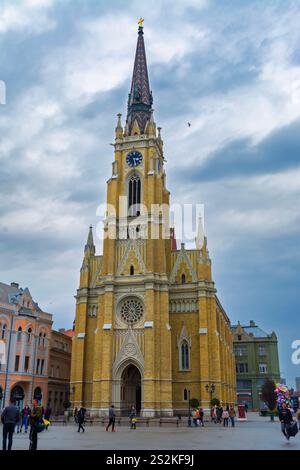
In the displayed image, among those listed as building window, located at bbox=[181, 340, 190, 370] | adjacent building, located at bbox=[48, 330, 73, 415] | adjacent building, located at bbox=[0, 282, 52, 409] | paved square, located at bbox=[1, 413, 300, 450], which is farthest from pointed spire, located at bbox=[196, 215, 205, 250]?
paved square, located at bbox=[1, 413, 300, 450]

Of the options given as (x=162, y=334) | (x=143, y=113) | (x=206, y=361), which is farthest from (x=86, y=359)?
(x=143, y=113)

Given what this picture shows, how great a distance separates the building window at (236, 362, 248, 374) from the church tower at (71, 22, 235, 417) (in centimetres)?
3704

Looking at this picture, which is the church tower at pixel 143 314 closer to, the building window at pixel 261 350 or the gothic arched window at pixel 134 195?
the gothic arched window at pixel 134 195

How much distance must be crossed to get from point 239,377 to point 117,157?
59290 mm

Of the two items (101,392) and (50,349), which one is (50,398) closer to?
(50,349)

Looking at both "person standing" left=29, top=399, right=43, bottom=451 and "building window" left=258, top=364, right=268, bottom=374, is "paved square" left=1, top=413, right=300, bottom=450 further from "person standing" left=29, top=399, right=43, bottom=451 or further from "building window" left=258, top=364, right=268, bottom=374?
"building window" left=258, top=364, right=268, bottom=374

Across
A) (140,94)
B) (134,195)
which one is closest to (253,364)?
(134,195)

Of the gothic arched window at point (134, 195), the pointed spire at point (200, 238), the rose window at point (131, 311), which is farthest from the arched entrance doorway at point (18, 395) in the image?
the pointed spire at point (200, 238)

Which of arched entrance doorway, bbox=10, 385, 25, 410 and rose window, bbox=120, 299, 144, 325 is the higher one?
rose window, bbox=120, 299, 144, 325

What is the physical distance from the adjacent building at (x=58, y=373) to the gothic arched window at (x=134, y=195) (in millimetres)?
21022

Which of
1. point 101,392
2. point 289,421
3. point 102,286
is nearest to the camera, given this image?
point 289,421

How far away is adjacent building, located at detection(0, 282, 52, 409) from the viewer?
5381cm
